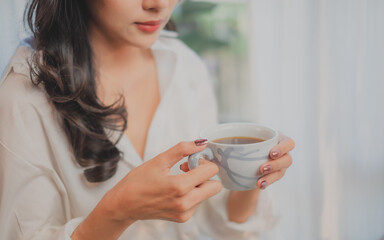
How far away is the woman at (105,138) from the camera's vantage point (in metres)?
0.68

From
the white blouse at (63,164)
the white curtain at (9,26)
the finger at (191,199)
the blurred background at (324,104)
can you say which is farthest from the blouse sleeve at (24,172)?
the blurred background at (324,104)

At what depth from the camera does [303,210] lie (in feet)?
4.84

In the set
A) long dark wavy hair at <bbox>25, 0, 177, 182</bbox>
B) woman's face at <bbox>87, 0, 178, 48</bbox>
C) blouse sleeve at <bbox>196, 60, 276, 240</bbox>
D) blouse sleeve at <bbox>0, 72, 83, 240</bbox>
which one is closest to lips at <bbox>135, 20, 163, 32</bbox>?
woman's face at <bbox>87, 0, 178, 48</bbox>

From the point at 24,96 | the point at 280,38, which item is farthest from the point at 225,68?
the point at 24,96

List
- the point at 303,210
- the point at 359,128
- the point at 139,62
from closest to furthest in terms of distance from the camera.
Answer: the point at 139,62 → the point at 359,128 → the point at 303,210

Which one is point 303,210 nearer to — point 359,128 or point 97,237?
point 359,128

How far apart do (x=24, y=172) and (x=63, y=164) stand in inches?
4.2

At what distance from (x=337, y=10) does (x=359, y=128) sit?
449 millimetres

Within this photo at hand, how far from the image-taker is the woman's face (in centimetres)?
85

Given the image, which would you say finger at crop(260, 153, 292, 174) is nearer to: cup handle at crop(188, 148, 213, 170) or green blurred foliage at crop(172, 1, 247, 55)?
cup handle at crop(188, 148, 213, 170)

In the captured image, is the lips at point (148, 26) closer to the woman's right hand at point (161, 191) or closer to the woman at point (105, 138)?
the woman at point (105, 138)

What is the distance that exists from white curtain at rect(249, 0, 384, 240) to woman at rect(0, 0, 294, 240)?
17.3 inches

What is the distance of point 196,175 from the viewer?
25.1 inches

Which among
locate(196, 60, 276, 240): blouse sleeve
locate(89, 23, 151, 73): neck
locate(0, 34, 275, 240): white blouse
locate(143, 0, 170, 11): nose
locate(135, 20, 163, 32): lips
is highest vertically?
locate(143, 0, 170, 11): nose
